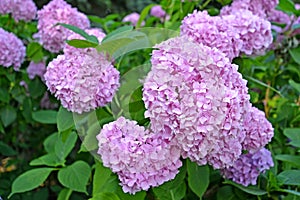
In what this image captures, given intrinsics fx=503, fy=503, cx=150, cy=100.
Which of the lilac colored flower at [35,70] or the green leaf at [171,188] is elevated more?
the green leaf at [171,188]

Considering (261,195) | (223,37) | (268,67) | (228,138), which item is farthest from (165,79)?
(268,67)

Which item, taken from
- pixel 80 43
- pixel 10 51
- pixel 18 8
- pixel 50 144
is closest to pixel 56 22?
pixel 10 51

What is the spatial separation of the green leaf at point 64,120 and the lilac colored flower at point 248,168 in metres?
0.38

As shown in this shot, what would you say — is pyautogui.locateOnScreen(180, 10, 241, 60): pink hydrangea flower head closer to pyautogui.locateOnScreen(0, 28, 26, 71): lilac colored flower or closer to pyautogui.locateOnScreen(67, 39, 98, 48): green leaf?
pyautogui.locateOnScreen(67, 39, 98, 48): green leaf

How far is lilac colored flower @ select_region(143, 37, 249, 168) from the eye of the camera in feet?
2.88

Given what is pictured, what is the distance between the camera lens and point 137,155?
90 cm

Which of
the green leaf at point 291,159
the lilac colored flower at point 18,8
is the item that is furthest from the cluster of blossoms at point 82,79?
the lilac colored flower at point 18,8

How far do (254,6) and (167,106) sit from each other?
668 millimetres

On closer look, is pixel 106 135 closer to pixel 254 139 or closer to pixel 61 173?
pixel 254 139

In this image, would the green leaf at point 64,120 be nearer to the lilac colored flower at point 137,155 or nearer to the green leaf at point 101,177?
the green leaf at point 101,177

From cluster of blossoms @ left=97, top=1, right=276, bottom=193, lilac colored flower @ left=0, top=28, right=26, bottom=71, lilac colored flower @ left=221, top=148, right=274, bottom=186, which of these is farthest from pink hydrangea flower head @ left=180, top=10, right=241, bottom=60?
lilac colored flower @ left=0, top=28, right=26, bottom=71

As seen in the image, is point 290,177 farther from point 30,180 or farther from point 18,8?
point 18,8

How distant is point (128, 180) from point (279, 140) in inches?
29.1

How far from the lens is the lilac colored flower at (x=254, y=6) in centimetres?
140
